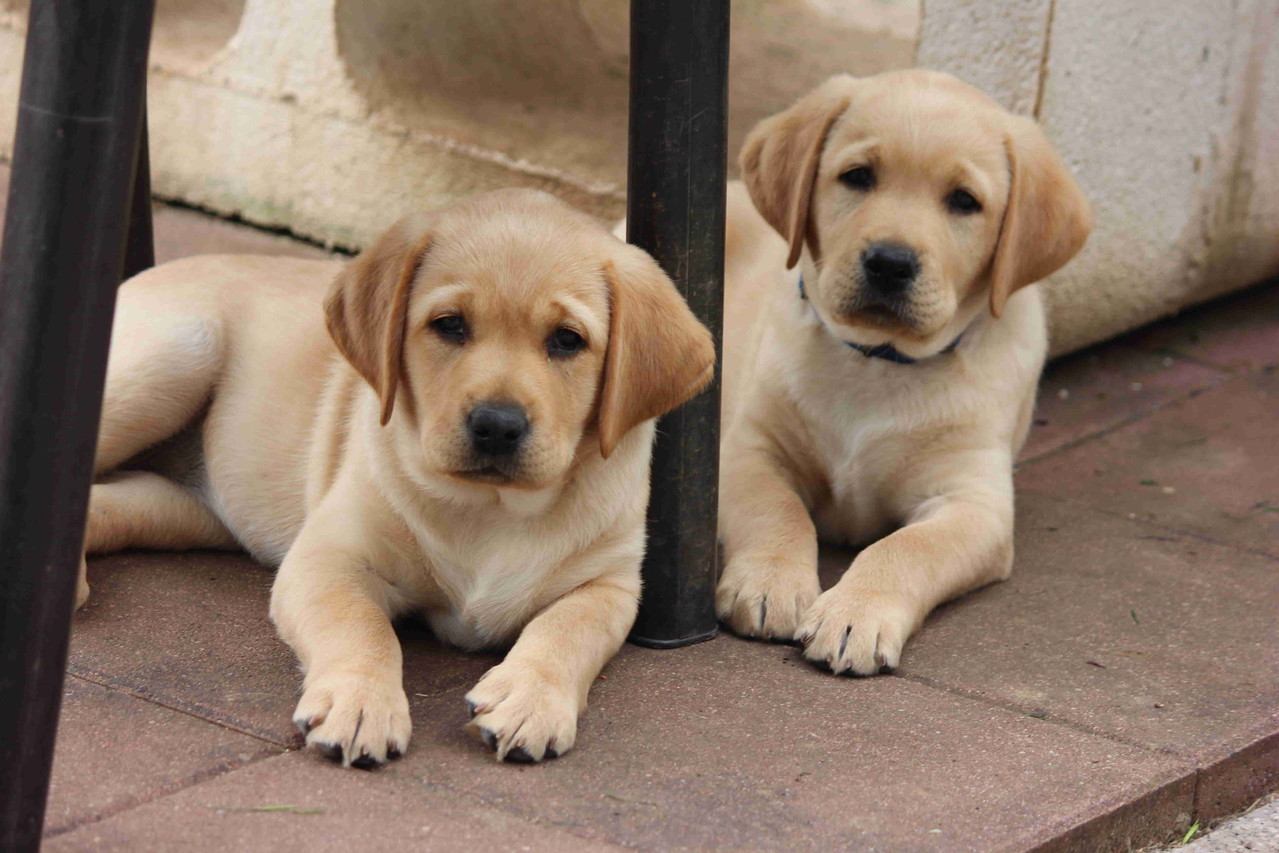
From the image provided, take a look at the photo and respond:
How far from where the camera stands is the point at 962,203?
4262 mm

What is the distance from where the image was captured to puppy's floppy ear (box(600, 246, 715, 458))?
10.9ft

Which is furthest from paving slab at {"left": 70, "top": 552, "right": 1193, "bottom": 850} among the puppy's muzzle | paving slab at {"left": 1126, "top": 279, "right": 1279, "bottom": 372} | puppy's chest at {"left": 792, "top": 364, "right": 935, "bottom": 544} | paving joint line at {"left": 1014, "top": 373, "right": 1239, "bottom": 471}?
paving slab at {"left": 1126, "top": 279, "right": 1279, "bottom": 372}

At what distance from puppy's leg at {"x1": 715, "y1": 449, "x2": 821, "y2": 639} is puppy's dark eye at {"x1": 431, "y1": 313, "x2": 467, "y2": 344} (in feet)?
3.50

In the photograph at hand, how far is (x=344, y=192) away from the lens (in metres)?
7.03

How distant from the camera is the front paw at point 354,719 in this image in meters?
2.90

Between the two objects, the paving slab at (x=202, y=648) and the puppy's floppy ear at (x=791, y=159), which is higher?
the puppy's floppy ear at (x=791, y=159)

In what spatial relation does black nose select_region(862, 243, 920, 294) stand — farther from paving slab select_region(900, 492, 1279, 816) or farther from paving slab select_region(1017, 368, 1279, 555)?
paving slab select_region(1017, 368, 1279, 555)

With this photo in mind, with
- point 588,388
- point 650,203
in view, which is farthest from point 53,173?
point 650,203

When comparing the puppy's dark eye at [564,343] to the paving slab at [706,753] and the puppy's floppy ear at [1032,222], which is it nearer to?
the paving slab at [706,753]

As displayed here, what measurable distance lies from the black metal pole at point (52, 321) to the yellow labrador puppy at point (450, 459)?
730mm

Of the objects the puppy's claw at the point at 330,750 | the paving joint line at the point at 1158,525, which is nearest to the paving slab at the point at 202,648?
the puppy's claw at the point at 330,750

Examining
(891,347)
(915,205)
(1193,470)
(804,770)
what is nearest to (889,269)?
(915,205)

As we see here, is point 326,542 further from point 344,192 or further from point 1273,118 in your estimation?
point 1273,118

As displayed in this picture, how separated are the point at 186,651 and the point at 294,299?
1241mm
